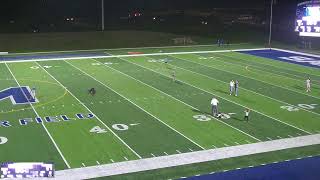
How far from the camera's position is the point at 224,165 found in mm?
17406

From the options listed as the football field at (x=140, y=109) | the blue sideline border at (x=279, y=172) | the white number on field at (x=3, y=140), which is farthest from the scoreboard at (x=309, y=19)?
the white number on field at (x=3, y=140)

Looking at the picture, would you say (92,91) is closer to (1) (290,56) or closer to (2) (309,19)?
(1) (290,56)

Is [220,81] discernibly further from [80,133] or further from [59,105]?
[80,133]

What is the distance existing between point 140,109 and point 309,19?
28.3 meters

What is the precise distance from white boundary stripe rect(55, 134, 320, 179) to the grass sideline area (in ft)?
1.12

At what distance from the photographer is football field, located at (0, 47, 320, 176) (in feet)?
63.8

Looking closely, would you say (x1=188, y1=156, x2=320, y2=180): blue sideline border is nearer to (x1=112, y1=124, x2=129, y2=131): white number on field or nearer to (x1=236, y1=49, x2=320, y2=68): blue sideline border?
(x1=112, y1=124, x2=129, y2=131): white number on field

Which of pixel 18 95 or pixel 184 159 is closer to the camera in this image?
pixel 184 159

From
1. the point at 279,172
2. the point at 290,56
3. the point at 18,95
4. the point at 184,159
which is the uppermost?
the point at 290,56

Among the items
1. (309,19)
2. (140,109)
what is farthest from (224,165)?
(309,19)

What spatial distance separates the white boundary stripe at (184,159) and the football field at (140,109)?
50 centimetres

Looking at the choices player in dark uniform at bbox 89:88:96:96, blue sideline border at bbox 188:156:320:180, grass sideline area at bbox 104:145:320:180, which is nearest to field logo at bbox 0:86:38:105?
player in dark uniform at bbox 89:88:96:96

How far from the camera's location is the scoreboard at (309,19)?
151 ft

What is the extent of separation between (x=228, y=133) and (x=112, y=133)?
5419mm
